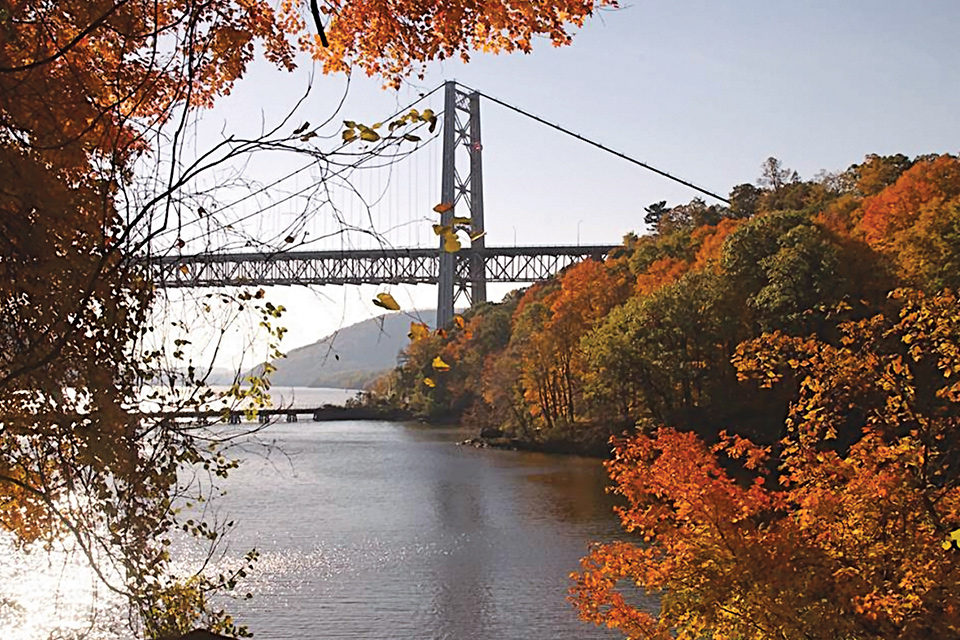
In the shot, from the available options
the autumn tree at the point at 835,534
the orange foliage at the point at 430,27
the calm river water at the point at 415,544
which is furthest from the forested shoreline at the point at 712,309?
the orange foliage at the point at 430,27

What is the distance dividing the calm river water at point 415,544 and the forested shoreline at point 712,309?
10.4 feet

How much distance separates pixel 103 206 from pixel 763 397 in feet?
93.0

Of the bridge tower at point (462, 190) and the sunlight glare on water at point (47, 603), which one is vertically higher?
the bridge tower at point (462, 190)

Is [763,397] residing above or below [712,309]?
below

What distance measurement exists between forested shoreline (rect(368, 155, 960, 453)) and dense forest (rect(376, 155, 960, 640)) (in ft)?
0.27

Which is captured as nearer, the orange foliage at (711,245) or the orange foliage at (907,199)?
the orange foliage at (907,199)

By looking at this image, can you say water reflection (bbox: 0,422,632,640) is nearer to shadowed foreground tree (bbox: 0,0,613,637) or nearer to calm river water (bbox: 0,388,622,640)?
calm river water (bbox: 0,388,622,640)

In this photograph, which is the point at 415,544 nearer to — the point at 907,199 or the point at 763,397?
the point at 763,397

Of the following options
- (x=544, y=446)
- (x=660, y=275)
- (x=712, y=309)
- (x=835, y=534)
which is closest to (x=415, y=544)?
(x=835, y=534)

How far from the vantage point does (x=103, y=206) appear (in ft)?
9.40

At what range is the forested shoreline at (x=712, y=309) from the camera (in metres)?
27.0

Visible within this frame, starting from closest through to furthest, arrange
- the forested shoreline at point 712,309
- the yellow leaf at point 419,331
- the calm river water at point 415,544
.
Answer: the yellow leaf at point 419,331 < the calm river water at point 415,544 < the forested shoreline at point 712,309

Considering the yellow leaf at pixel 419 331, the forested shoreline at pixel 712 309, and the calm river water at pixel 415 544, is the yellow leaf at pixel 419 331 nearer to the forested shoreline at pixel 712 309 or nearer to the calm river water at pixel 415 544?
the calm river water at pixel 415 544

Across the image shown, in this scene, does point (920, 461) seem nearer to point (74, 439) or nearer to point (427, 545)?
point (74, 439)
